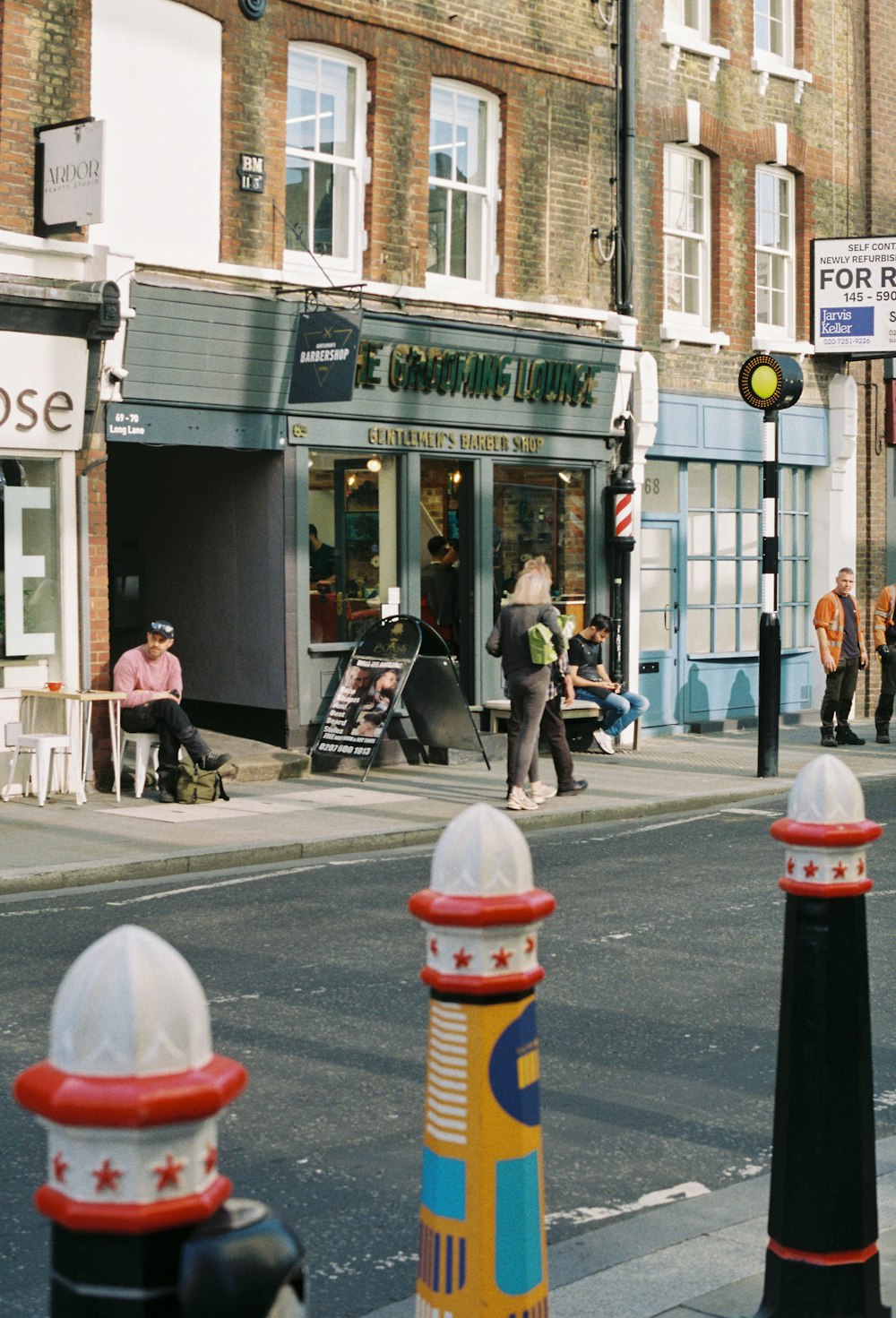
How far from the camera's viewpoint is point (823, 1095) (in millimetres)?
3809

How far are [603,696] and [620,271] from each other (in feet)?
15.5

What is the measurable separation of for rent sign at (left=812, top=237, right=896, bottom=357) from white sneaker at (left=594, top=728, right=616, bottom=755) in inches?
250

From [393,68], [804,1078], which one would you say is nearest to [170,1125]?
[804,1078]

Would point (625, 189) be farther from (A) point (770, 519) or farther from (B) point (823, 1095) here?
(B) point (823, 1095)

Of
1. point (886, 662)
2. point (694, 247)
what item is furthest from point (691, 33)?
point (886, 662)

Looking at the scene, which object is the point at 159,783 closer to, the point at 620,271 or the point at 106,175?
the point at 106,175

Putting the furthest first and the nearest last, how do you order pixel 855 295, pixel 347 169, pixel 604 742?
pixel 855 295 → pixel 604 742 → pixel 347 169

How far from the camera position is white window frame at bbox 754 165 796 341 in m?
21.7

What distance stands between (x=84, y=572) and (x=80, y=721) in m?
1.22

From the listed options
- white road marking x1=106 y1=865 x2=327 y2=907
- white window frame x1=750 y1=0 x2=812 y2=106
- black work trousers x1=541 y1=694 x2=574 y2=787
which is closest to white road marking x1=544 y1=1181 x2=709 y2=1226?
white road marking x1=106 y1=865 x2=327 y2=907

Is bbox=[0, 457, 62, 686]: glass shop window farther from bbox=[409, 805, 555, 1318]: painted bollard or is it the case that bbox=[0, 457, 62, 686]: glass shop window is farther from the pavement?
bbox=[409, 805, 555, 1318]: painted bollard

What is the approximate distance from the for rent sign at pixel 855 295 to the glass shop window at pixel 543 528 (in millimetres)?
4369

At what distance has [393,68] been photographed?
16.9 metres

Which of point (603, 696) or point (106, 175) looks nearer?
point (106, 175)
